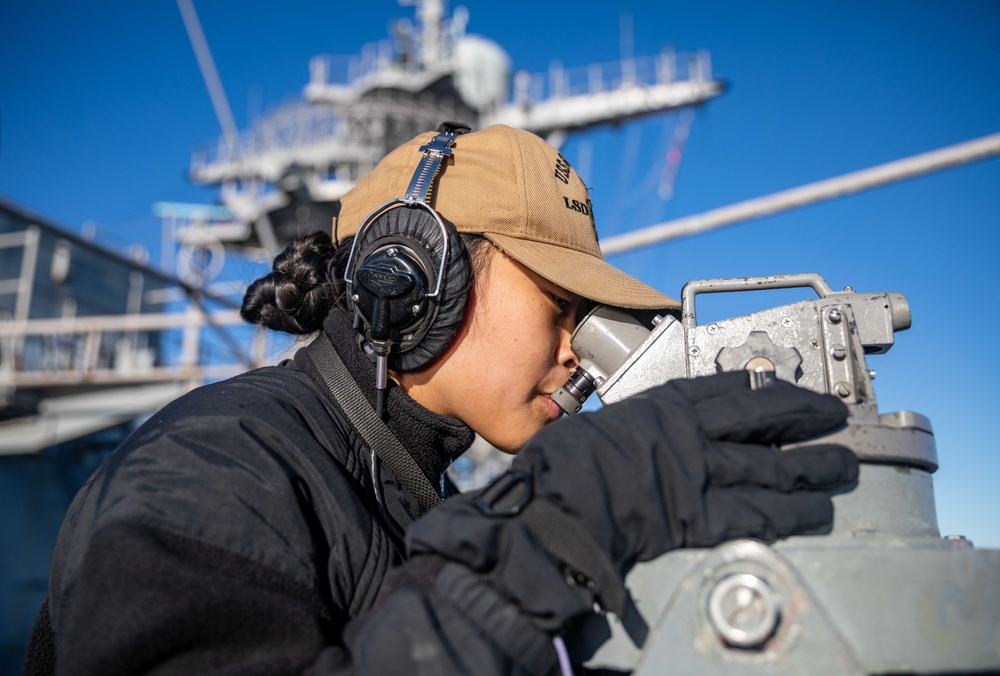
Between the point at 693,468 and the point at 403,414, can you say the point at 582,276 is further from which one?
the point at 693,468

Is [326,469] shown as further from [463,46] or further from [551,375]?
[463,46]

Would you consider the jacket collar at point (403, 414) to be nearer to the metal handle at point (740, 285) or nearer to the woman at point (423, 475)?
the woman at point (423, 475)

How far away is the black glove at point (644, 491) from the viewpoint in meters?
0.85

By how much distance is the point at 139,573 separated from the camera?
0.96m

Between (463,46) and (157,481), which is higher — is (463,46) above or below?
above

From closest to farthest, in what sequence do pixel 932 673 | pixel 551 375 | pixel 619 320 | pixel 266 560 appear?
pixel 932 673, pixel 266 560, pixel 619 320, pixel 551 375

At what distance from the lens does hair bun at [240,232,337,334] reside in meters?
1.71

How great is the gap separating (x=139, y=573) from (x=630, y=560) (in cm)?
64

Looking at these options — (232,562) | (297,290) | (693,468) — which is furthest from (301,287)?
(693,468)

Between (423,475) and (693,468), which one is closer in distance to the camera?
(693,468)

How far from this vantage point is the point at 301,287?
1717 mm

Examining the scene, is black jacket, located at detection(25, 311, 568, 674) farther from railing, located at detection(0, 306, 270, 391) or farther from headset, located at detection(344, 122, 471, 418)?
railing, located at detection(0, 306, 270, 391)

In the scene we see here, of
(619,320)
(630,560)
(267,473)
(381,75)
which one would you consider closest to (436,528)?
(630,560)

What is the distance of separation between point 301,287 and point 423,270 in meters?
0.40
